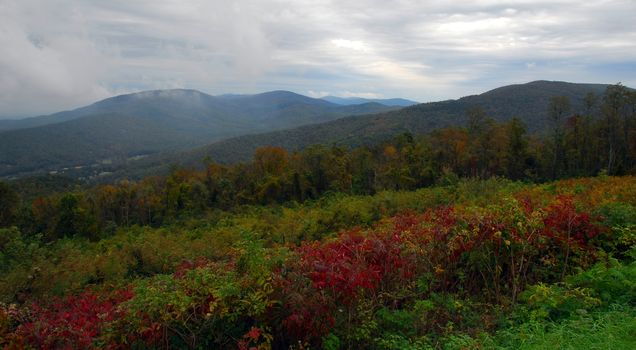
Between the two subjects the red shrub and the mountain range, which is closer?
the red shrub

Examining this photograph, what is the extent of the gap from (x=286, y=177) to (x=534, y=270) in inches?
1299

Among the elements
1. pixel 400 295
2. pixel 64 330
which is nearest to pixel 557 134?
pixel 400 295

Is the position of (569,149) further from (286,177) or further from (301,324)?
(301,324)

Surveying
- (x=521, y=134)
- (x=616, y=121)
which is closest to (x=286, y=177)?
(x=521, y=134)

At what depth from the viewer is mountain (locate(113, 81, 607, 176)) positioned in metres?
71.9

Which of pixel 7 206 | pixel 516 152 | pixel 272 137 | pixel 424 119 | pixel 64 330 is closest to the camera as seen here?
pixel 64 330

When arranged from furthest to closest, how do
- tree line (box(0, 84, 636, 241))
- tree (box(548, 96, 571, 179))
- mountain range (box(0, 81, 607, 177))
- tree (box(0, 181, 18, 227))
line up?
mountain range (box(0, 81, 607, 177)) < tree (box(0, 181, 18, 227)) < tree (box(548, 96, 571, 179)) < tree line (box(0, 84, 636, 241))

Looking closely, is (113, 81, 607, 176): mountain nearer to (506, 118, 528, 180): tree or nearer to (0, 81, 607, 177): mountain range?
(0, 81, 607, 177): mountain range

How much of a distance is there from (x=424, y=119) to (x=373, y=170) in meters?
46.0

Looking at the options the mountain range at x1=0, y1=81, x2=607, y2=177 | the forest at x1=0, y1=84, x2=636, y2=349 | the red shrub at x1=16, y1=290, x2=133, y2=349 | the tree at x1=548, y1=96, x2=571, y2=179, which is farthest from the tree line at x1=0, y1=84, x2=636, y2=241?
the red shrub at x1=16, y1=290, x2=133, y2=349

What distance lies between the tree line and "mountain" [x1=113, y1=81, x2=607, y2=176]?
985 inches

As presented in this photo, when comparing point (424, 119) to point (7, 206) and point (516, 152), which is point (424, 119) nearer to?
point (516, 152)

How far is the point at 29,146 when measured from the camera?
161250mm

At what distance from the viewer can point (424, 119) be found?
80.1 metres
